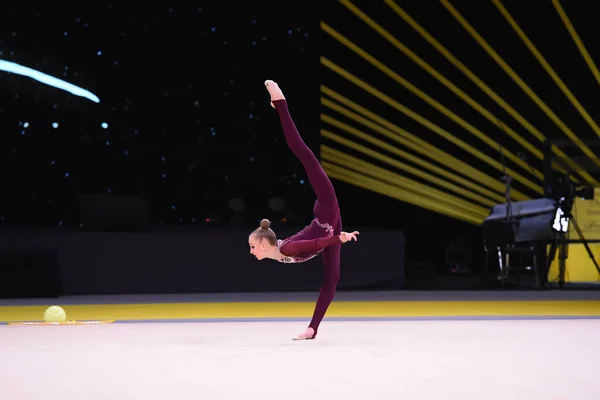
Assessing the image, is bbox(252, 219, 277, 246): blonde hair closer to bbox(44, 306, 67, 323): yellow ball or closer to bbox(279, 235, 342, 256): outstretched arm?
bbox(279, 235, 342, 256): outstretched arm

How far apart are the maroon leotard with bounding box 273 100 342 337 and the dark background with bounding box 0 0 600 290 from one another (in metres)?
5.48

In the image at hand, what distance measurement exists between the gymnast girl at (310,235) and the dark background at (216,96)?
17.9 feet

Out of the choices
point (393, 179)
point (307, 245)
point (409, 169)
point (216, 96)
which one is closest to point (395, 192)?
point (393, 179)

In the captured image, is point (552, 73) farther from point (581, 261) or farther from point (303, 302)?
point (303, 302)

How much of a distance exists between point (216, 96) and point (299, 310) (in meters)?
4.25

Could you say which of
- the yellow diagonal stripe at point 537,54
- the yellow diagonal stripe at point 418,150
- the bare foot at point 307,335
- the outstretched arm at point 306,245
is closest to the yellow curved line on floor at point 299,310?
the bare foot at point 307,335

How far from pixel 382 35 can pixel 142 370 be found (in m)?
8.25

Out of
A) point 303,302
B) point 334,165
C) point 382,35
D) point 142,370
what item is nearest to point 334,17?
point 382,35

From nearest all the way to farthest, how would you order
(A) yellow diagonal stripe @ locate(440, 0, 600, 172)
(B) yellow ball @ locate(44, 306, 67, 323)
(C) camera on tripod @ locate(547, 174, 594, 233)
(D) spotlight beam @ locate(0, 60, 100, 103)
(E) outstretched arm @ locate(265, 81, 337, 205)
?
1. (E) outstretched arm @ locate(265, 81, 337, 205)
2. (B) yellow ball @ locate(44, 306, 67, 323)
3. (C) camera on tripod @ locate(547, 174, 594, 233)
4. (D) spotlight beam @ locate(0, 60, 100, 103)
5. (A) yellow diagonal stripe @ locate(440, 0, 600, 172)

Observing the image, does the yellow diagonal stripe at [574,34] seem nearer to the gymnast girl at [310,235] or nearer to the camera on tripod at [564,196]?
the camera on tripod at [564,196]

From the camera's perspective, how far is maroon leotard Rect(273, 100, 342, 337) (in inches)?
229

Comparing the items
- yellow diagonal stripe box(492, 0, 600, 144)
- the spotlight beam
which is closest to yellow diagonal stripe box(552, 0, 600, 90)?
yellow diagonal stripe box(492, 0, 600, 144)

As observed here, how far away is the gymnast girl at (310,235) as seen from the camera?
5805mm

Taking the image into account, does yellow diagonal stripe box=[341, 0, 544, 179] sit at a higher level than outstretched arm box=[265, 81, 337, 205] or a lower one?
higher
